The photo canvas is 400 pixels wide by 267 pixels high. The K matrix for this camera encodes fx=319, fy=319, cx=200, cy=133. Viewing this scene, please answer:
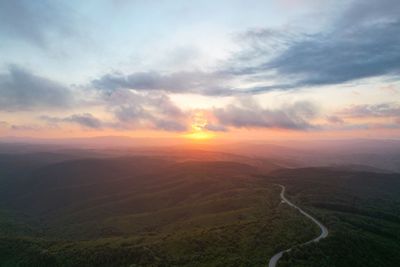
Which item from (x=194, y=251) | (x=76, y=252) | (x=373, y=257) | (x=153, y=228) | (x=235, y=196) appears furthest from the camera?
(x=235, y=196)

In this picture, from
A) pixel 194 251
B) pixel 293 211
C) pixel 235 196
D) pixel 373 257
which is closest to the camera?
pixel 373 257

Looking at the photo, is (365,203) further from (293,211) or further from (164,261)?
(164,261)

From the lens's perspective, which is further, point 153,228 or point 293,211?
point 153,228

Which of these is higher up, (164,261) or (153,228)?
(164,261)

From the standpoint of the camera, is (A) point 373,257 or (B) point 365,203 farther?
(B) point 365,203

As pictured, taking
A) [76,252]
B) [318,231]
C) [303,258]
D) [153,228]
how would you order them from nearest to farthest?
[303,258], [318,231], [76,252], [153,228]

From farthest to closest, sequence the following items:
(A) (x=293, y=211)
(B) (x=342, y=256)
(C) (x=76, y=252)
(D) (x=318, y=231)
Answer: (A) (x=293, y=211) < (C) (x=76, y=252) < (D) (x=318, y=231) < (B) (x=342, y=256)

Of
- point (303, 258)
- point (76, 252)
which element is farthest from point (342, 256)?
point (76, 252)

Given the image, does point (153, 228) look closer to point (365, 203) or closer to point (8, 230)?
point (8, 230)

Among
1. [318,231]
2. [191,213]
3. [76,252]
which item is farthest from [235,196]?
[76,252]
